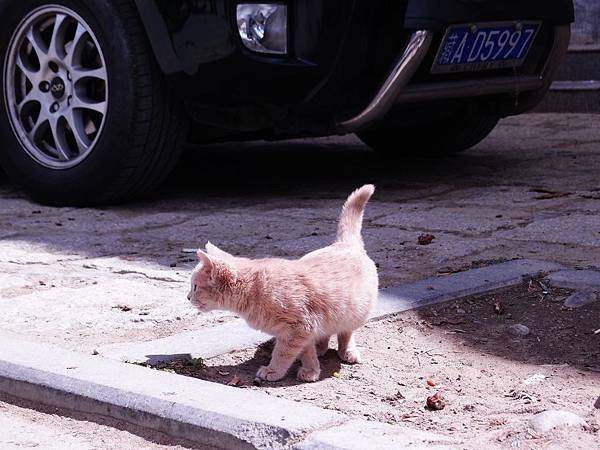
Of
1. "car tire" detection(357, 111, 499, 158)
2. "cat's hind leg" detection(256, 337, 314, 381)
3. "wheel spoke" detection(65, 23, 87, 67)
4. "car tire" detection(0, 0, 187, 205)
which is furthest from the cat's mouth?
"car tire" detection(357, 111, 499, 158)

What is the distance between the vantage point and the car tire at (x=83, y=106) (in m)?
4.81

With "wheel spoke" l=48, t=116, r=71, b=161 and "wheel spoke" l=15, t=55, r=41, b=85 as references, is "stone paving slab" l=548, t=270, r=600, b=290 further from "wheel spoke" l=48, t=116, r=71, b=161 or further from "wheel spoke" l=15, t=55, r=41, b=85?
"wheel spoke" l=15, t=55, r=41, b=85

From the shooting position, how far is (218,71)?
15.3 feet

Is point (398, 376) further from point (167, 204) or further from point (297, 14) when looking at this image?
point (167, 204)

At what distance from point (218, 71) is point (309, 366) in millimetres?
2204

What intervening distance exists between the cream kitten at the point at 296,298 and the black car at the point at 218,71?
1869 mm

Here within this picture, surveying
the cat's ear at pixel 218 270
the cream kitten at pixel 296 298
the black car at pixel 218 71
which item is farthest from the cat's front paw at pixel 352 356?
the black car at pixel 218 71

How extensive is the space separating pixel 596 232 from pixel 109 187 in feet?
6.79

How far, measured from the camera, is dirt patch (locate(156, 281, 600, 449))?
2375 mm

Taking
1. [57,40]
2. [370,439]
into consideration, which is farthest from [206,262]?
[57,40]

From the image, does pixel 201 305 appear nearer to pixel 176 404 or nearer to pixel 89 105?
pixel 176 404

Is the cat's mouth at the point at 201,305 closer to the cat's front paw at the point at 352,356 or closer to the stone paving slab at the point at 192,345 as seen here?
the stone paving slab at the point at 192,345

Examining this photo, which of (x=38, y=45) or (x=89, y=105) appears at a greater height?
(x=38, y=45)

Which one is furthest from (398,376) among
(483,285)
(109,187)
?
(109,187)
